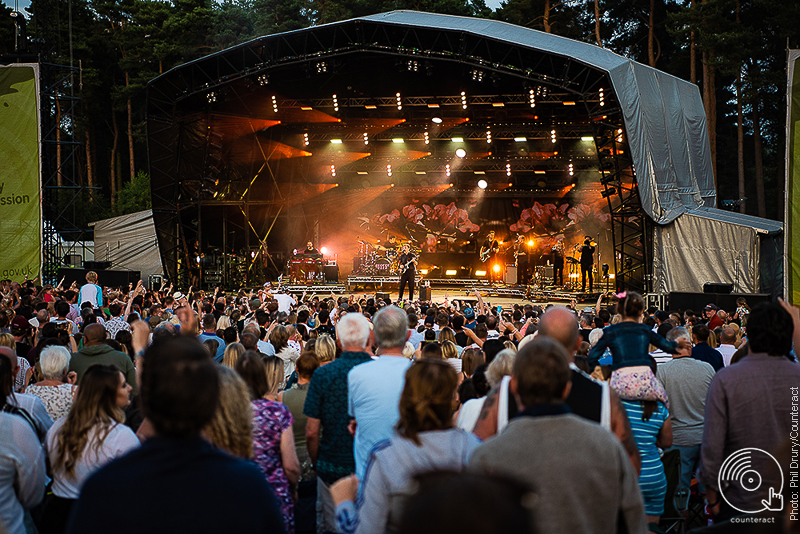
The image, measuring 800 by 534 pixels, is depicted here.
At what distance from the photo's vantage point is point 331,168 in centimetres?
2298

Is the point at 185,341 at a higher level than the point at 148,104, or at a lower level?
lower

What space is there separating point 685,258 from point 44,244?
15.9 meters

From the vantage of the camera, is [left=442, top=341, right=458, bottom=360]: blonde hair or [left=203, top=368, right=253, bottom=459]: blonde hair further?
[left=442, top=341, right=458, bottom=360]: blonde hair

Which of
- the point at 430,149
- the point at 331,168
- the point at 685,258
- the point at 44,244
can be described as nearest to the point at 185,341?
the point at 685,258

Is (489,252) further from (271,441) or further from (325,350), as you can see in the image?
(271,441)

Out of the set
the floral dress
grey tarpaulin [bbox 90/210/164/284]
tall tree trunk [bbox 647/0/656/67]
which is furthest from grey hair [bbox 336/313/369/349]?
tall tree trunk [bbox 647/0/656/67]

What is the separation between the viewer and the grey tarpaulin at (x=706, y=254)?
50.9 ft

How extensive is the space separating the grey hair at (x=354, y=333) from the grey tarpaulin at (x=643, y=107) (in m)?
12.9

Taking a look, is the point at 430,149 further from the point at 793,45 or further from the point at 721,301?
the point at 793,45

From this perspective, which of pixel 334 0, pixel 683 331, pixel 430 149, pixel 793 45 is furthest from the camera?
pixel 334 0

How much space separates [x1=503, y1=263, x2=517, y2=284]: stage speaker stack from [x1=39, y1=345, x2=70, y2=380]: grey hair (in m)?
19.2

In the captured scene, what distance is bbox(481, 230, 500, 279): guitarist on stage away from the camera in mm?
23859

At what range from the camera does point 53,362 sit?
400cm

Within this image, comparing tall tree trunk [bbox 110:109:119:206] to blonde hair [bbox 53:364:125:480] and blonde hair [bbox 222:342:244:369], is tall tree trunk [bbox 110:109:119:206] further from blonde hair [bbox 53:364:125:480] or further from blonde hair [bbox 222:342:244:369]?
blonde hair [bbox 53:364:125:480]
